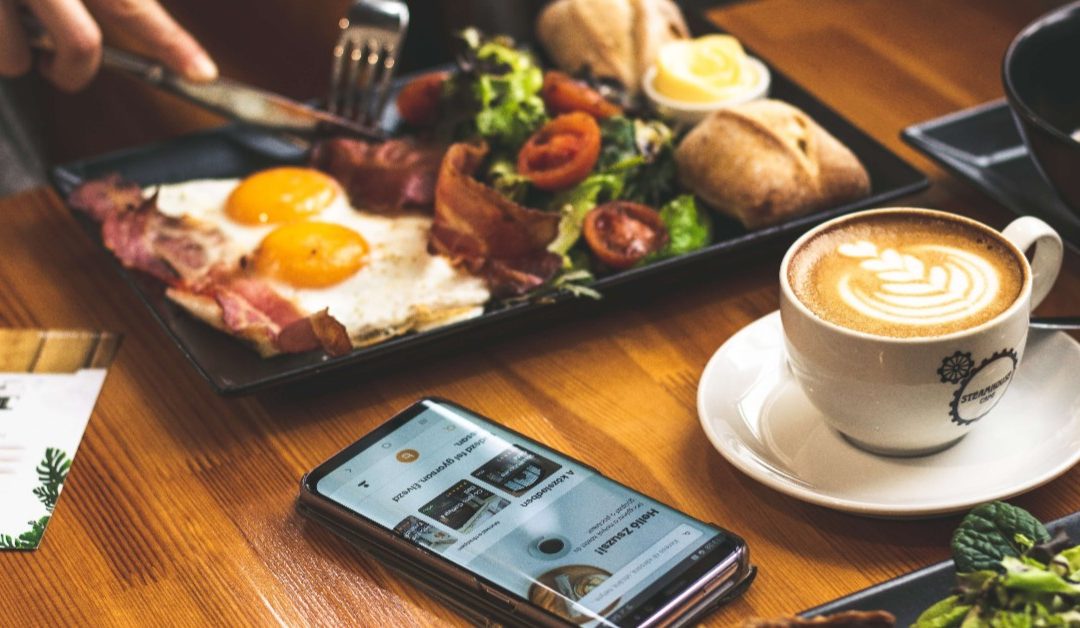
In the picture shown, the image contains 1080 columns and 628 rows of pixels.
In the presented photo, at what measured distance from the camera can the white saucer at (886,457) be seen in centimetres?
114

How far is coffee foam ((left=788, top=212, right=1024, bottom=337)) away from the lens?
3.75ft

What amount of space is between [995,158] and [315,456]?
3.46 ft

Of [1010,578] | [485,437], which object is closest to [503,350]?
[485,437]

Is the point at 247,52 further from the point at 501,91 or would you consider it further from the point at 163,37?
the point at 501,91

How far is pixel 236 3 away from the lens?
2633 mm

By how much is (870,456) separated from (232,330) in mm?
775

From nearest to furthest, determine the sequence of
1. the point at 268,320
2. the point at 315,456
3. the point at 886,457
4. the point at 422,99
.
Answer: the point at 886,457, the point at 315,456, the point at 268,320, the point at 422,99

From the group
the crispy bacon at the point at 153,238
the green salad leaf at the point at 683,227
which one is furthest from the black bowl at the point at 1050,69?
the crispy bacon at the point at 153,238

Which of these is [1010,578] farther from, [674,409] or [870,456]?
[674,409]

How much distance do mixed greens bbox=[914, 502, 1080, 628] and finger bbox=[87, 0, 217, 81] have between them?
1.46m

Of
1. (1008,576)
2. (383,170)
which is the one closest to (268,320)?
(383,170)

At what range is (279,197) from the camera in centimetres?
176

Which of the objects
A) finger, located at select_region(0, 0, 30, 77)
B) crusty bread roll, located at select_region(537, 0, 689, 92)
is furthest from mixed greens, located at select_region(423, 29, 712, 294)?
finger, located at select_region(0, 0, 30, 77)

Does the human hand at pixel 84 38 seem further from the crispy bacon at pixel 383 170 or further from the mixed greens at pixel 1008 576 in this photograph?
the mixed greens at pixel 1008 576
